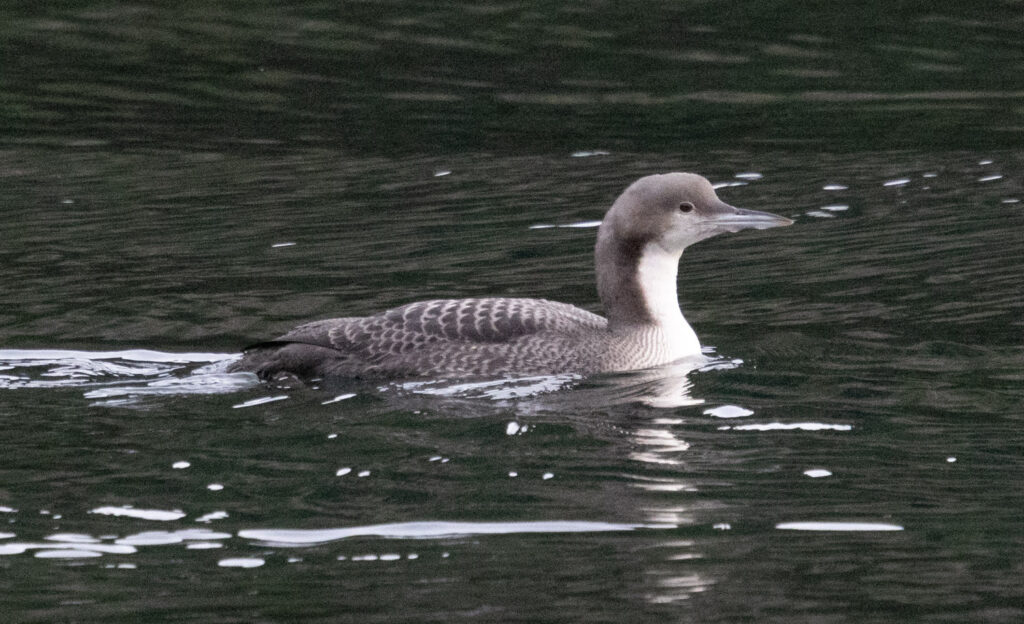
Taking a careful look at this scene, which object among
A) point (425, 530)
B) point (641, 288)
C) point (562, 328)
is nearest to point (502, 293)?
point (641, 288)

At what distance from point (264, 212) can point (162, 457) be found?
5721 millimetres

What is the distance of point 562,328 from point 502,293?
1.94 metres

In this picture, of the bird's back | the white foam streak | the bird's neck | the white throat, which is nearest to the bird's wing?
the bird's back

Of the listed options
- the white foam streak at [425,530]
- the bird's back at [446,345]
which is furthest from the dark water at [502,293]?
the bird's back at [446,345]

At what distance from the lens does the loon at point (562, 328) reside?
340 inches

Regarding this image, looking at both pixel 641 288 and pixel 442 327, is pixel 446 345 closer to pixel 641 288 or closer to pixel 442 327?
pixel 442 327

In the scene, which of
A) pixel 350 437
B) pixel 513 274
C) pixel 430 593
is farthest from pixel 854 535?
pixel 513 274

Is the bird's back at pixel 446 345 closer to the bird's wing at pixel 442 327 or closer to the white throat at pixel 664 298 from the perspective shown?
the bird's wing at pixel 442 327

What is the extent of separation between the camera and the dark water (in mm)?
5961

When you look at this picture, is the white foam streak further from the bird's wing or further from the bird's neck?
the bird's neck

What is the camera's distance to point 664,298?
9.01 m

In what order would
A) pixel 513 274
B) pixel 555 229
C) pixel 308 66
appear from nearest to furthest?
pixel 513 274, pixel 555 229, pixel 308 66

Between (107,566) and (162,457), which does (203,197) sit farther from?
(107,566)

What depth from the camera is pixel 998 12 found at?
18734 mm
